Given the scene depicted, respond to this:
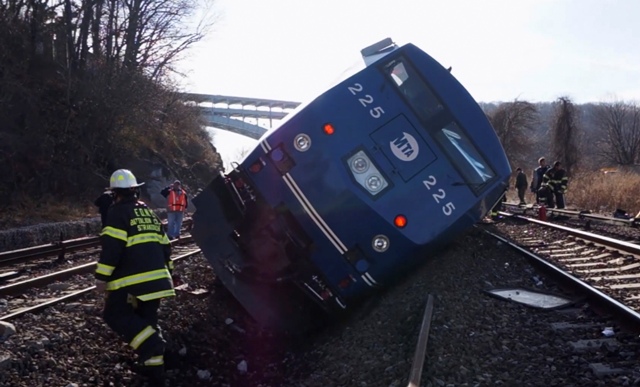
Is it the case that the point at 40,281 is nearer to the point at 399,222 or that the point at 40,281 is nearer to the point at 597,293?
the point at 399,222

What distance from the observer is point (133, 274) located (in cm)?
493

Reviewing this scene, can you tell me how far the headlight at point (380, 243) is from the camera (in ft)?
19.9

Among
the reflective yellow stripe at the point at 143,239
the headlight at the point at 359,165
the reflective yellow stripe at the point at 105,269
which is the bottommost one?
the reflective yellow stripe at the point at 105,269

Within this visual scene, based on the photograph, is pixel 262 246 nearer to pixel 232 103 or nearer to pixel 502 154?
pixel 502 154

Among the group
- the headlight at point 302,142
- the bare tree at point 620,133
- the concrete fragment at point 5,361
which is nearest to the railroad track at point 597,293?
the headlight at point 302,142

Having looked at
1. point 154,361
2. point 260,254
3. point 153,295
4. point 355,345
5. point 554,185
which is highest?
point 554,185

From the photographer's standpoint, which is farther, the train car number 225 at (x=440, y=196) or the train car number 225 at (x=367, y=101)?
the train car number 225 at (x=367, y=101)

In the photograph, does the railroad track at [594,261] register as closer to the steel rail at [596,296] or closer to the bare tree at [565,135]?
the steel rail at [596,296]

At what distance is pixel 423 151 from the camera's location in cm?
627

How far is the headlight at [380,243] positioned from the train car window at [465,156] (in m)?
1.02

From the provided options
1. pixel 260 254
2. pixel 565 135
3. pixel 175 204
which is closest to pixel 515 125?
pixel 565 135

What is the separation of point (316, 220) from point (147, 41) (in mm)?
25845

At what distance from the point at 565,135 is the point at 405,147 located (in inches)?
1636

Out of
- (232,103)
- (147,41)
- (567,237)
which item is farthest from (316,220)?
(232,103)
